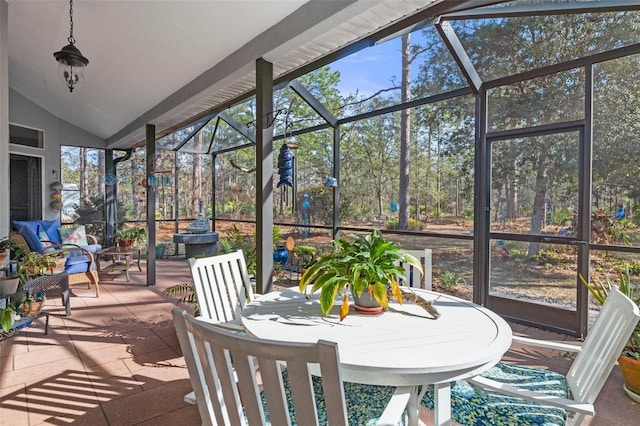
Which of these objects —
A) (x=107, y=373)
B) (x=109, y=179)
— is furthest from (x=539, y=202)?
(x=109, y=179)

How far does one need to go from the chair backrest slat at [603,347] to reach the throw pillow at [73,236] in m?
7.09

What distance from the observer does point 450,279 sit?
3.92 meters

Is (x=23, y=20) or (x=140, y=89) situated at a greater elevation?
(x=23, y=20)

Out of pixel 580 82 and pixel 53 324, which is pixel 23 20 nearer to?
pixel 53 324

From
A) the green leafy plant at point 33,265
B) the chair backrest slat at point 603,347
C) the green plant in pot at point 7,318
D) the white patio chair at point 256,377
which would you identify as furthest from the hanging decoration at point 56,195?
the chair backrest slat at point 603,347

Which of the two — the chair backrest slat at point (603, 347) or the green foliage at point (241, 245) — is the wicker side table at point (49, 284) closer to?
the green foliage at point (241, 245)

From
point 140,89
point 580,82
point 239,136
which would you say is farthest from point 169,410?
point 239,136

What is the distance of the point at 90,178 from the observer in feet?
25.5

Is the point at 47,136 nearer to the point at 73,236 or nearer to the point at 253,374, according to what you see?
the point at 73,236

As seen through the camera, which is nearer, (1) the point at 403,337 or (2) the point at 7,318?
(1) the point at 403,337

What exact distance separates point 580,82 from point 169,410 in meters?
4.20

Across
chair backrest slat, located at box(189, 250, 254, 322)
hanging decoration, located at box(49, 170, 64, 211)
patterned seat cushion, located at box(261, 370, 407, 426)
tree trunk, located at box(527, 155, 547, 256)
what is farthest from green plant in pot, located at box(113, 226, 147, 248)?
tree trunk, located at box(527, 155, 547, 256)

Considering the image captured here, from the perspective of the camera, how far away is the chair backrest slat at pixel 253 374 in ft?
2.47

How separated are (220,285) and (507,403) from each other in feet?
5.30
